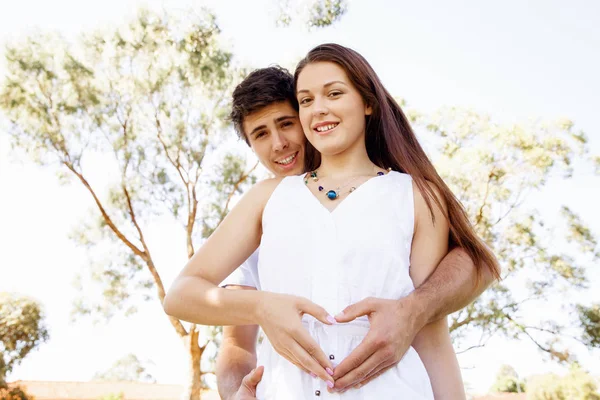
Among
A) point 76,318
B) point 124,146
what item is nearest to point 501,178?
point 124,146

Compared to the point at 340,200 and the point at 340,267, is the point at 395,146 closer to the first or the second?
the point at 340,200

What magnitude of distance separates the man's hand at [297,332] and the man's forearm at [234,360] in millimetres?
706

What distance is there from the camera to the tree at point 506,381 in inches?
1368

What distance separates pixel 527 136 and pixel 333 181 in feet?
46.1

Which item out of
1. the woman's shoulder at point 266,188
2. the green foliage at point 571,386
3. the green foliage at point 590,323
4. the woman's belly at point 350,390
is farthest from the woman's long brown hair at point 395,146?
the green foliage at point 571,386

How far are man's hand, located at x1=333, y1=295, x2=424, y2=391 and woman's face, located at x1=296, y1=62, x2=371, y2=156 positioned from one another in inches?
22.6

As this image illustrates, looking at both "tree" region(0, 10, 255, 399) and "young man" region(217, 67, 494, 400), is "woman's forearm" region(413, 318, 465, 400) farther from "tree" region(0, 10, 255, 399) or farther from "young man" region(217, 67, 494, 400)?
"tree" region(0, 10, 255, 399)

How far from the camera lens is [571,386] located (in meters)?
15.2

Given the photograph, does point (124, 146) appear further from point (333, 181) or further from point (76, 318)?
point (333, 181)

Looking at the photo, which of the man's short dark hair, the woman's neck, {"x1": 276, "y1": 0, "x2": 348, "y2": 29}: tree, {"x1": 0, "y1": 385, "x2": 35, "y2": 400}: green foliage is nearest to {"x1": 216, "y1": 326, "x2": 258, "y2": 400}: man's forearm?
the woman's neck

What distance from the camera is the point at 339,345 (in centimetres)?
150

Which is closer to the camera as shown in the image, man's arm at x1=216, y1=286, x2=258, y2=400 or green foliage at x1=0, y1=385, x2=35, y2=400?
man's arm at x1=216, y1=286, x2=258, y2=400

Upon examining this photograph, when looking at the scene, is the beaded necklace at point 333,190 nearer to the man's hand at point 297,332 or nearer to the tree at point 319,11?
the man's hand at point 297,332

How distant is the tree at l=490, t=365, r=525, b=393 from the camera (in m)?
34.8
